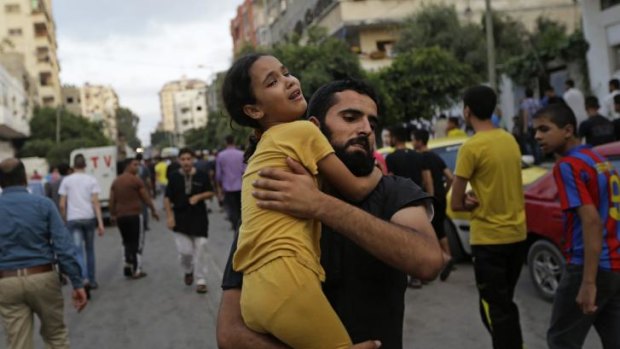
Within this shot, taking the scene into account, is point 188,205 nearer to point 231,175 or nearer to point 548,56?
point 231,175

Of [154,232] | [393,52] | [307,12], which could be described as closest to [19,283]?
[154,232]

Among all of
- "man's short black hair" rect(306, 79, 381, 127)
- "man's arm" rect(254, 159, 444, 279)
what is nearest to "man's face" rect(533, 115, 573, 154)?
"man's short black hair" rect(306, 79, 381, 127)

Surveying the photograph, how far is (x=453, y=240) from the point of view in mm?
9570

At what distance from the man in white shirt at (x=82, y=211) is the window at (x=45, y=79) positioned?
85.7 meters

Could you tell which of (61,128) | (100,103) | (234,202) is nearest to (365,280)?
(234,202)

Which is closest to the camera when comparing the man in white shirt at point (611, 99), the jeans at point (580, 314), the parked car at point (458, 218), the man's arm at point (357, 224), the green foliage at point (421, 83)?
the man's arm at point (357, 224)

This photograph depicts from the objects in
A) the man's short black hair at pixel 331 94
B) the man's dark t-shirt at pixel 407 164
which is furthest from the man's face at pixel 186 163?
the man's short black hair at pixel 331 94

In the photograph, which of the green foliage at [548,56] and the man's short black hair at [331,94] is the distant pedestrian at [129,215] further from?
the green foliage at [548,56]

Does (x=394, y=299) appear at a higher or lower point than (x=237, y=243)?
lower

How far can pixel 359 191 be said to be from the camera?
7.50ft

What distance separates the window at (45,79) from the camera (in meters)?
89.9

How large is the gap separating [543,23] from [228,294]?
36211 mm

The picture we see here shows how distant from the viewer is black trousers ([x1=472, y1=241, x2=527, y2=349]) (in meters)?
4.58

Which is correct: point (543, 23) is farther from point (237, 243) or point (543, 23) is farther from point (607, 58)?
point (237, 243)
